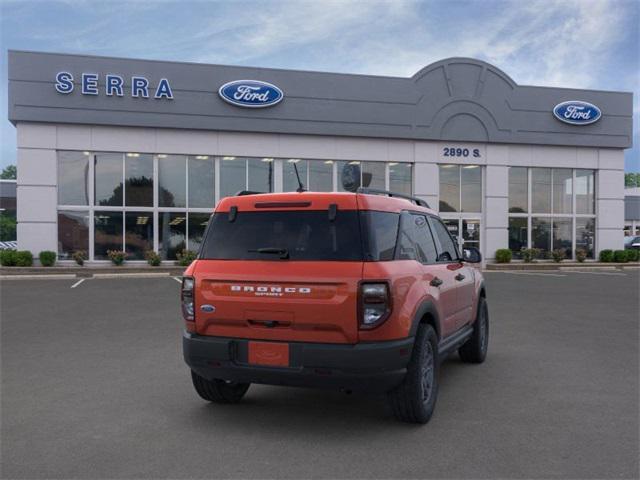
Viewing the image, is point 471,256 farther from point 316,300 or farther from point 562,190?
point 562,190

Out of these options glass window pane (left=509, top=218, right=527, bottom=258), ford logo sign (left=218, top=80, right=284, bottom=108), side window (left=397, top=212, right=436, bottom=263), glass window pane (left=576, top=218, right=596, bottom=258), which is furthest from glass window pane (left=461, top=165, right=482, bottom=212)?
side window (left=397, top=212, right=436, bottom=263)

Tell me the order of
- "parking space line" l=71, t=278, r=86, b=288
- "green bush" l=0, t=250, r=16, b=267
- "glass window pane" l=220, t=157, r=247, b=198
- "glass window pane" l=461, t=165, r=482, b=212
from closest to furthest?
"parking space line" l=71, t=278, r=86, b=288 → "green bush" l=0, t=250, r=16, b=267 → "glass window pane" l=220, t=157, r=247, b=198 → "glass window pane" l=461, t=165, r=482, b=212

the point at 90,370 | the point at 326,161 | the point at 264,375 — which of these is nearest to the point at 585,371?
the point at 264,375

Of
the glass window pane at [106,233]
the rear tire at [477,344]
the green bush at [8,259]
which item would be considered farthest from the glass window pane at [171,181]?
the rear tire at [477,344]

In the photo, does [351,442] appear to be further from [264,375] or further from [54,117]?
[54,117]

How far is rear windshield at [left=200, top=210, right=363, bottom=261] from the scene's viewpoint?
4.41m

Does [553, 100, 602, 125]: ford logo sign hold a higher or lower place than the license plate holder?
higher

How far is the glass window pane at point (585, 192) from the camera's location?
28.1 metres


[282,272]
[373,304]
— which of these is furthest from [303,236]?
[373,304]

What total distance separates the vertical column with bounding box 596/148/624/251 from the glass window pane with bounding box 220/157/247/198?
57.2 feet

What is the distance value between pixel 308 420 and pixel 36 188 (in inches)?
814

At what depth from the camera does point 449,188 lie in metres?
26.5

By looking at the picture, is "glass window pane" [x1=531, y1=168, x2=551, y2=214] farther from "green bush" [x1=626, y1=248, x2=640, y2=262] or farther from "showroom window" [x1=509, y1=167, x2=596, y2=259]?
"green bush" [x1=626, y1=248, x2=640, y2=262]

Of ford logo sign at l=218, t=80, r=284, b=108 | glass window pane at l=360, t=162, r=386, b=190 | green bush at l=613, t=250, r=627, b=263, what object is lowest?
green bush at l=613, t=250, r=627, b=263
